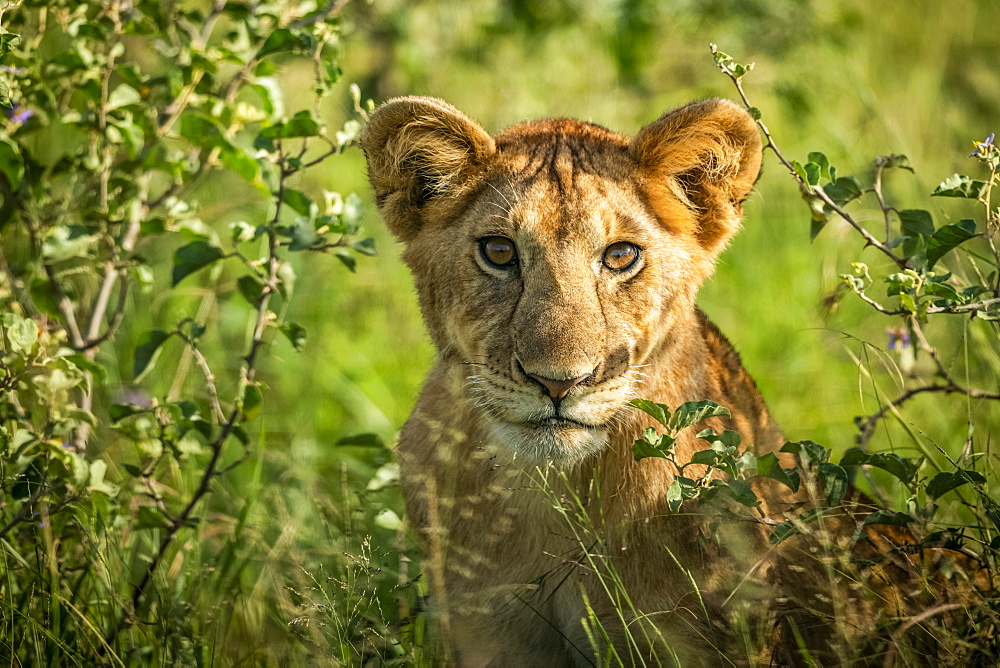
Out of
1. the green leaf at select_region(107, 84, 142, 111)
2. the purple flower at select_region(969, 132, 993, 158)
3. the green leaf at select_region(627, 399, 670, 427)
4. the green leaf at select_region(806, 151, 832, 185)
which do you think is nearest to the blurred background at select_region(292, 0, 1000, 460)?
the green leaf at select_region(806, 151, 832, 185)

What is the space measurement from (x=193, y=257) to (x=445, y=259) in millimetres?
809

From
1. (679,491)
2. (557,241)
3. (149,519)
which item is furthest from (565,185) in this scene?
(149,519)

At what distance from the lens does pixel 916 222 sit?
3.02 m

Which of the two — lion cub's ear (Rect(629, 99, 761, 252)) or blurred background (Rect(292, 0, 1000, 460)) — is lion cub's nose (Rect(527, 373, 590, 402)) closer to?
lion cub's ear (Rect(629, 99, 761, 252))

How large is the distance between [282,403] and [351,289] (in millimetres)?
1235

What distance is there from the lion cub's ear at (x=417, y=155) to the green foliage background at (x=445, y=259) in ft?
2.14

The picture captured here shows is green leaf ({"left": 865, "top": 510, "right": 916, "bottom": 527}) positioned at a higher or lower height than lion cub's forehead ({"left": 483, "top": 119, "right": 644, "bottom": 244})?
lower

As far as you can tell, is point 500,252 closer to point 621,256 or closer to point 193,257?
point 621,256

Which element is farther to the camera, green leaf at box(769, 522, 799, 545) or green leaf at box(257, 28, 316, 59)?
green leaf at box(257, 28, 316, 59)

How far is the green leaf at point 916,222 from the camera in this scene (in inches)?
119

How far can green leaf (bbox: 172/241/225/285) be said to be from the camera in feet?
10.7

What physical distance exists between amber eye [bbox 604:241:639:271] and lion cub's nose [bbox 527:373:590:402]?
0.46m

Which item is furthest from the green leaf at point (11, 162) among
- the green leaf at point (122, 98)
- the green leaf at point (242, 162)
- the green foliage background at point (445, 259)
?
the green foliage background at point (445, 259)

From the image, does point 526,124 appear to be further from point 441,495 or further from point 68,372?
point 68,372
